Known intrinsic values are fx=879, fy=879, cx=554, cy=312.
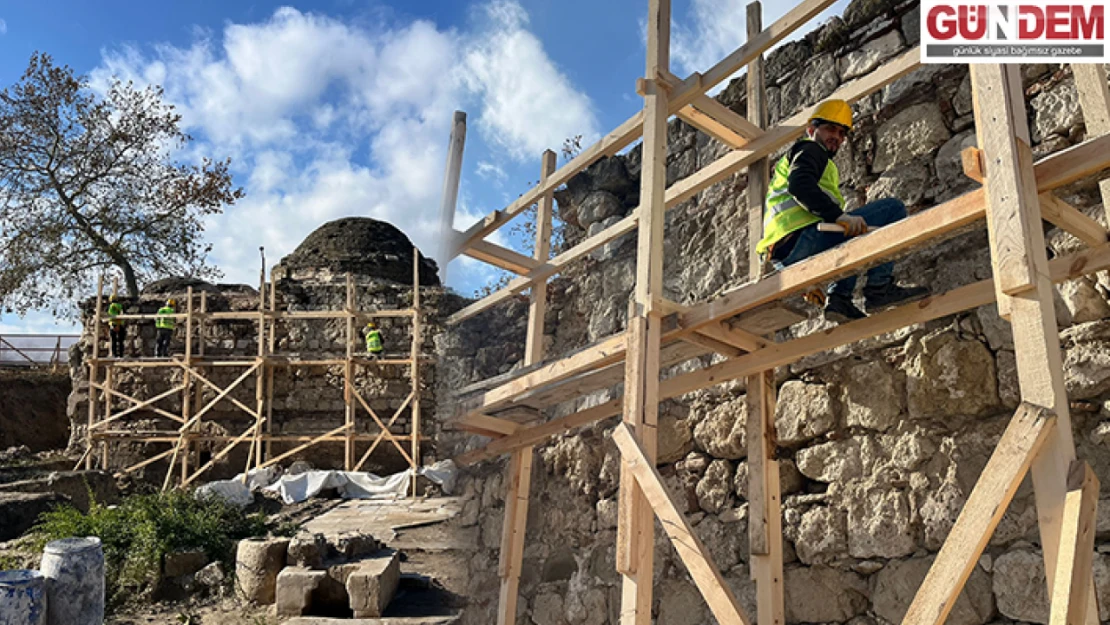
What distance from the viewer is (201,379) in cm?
1395

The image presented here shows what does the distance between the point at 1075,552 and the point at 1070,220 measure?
1.34 m

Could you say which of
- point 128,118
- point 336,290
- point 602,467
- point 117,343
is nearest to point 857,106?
point 602,467

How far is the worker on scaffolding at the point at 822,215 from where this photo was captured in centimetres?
354

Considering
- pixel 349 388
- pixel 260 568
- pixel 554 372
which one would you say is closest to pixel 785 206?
pixel 554 372

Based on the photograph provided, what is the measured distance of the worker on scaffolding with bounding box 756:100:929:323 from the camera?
354cm

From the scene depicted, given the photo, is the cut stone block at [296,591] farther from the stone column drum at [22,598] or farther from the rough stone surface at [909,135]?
the rough stone surface at [909,135]

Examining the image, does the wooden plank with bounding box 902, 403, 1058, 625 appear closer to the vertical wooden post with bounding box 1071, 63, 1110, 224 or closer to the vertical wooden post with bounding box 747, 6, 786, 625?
the vertical wooden post with bounding box 747, 6, 786, 625

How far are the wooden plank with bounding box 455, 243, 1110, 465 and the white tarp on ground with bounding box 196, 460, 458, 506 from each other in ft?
26.8

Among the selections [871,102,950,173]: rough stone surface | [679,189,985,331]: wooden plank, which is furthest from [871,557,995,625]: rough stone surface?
[871,102,950,173]: rough stone surface

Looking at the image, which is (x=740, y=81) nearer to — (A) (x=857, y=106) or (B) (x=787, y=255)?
(A) (x=857, y=106)

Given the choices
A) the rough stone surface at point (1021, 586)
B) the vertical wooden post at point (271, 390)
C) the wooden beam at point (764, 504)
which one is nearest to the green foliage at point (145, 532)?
the vertical wooden post at point (271, 390)

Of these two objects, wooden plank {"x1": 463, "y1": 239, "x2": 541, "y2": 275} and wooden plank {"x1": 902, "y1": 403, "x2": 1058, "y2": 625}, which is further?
wooden plank {"x1": 463, "y1": 239, "x2": 541, "y2": 275}

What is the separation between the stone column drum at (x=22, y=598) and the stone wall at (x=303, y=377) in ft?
25.8

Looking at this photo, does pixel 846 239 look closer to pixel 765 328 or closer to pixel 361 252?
pixel 765 328
